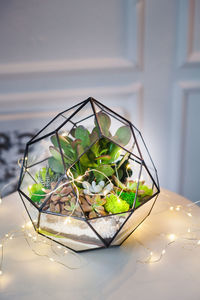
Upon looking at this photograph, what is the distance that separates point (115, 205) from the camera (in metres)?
0.62

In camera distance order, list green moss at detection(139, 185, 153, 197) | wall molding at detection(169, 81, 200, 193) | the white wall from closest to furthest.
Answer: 1. green moss at detection(139, 185, 153, 197)
2. the white wall
3. wall molding at detection(169, 81, 200, 193)

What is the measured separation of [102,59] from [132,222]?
667 millimetres

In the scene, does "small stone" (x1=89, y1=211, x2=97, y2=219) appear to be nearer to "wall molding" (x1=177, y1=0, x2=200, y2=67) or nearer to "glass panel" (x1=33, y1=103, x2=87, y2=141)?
"glass panel" (x1=33, y1=103, x2=87, y2=141)

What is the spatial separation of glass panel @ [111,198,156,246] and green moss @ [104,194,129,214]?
0.07 ft

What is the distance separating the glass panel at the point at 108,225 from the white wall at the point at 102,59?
631 millimetres

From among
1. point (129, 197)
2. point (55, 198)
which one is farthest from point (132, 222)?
point (55, 198)

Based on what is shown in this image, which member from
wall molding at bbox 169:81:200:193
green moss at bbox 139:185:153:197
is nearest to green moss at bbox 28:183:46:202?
green moss at bbox 139:185:153:197

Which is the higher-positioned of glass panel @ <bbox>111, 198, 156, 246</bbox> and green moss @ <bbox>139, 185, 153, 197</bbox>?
green moss @ <bbox>139, 185, 153, 197</bbox>

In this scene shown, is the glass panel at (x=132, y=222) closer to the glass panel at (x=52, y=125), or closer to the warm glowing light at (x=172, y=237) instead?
the warm glowing light at (x=172, y=237)

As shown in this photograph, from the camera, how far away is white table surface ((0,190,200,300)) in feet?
1.82

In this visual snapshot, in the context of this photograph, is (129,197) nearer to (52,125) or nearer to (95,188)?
(95,188)

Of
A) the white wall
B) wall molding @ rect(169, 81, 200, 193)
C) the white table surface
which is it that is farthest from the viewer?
wall molding @ rect(169, 81, 200, 193)

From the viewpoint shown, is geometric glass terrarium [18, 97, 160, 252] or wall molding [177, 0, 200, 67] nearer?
geometric glass terrarium [18, 97, 160, 252]

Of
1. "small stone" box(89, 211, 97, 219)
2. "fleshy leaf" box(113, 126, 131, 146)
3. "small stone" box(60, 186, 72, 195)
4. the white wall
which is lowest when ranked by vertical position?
"small stone" box(89, 211, 97, 219)
